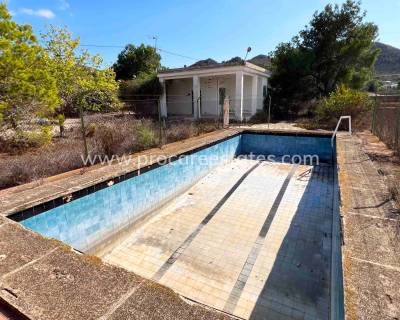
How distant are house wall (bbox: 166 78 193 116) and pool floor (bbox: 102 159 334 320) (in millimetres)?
13144

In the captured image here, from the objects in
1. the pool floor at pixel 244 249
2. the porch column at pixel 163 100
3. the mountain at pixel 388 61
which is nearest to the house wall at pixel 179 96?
the porch column at pixel 163 100

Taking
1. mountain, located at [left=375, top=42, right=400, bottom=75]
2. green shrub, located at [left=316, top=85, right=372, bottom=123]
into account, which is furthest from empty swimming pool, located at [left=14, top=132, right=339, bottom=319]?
mountain, located at [left=375, top=42, right=400, bottom=75]

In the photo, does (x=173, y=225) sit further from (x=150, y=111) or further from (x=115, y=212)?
(x=150, y=111)

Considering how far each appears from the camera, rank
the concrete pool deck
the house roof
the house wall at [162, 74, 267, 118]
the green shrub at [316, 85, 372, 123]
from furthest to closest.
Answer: the house wall at [162, 74, 267, 118], the house roof, the green shrub at [316, 85, 372, 123], the concrete pool deck

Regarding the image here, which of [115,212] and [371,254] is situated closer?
[371,254]

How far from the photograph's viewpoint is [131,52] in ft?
93.4

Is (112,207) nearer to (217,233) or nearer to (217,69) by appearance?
(217,233)

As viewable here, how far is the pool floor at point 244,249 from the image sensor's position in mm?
2922

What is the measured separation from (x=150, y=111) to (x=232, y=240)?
12179 millimetres

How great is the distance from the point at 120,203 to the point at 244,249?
2267mm

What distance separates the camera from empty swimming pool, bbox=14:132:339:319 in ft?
9.87

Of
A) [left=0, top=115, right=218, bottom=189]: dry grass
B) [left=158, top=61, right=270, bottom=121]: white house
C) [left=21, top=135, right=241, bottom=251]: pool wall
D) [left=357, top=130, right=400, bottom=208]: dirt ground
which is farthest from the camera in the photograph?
[left=158, top=61, right=270, bottom=121]: white house

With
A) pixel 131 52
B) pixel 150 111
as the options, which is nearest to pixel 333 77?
pixel 150 111

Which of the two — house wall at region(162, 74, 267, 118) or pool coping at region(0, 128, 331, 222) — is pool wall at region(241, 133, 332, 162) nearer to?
pool coping at region(0, 128, 331, 222)
